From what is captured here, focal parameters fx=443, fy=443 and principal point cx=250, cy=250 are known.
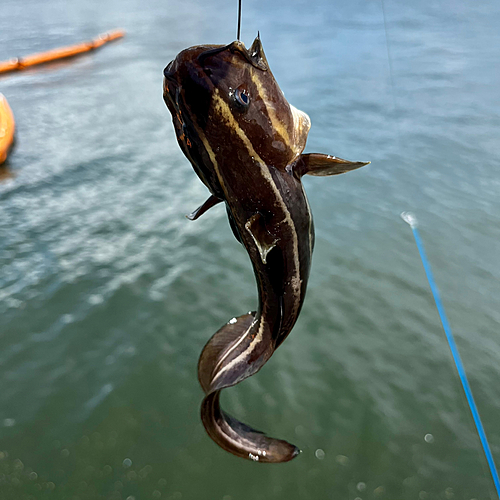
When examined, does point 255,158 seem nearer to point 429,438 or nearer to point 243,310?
point 429,438

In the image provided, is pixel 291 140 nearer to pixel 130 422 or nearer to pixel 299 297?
pixel 299 297

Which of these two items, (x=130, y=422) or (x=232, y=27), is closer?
(x=130, y=422)

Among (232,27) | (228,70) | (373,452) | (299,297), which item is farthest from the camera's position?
(232,27)

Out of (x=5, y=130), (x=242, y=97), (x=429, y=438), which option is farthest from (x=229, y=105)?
(x=5, y=130)

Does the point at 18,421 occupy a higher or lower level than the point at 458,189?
lower

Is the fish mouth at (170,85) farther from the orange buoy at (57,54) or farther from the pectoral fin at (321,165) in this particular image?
the orange buoy at (57,54)

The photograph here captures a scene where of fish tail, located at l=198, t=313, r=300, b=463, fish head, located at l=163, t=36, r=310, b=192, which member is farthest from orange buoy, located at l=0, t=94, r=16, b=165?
fish head, located at l=163, t=36, r=310, b=192

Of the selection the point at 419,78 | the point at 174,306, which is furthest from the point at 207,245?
the point at 419,78

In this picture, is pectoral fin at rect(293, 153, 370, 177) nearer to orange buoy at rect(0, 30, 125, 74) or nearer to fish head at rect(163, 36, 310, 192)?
fish head at rect(163, 36, 310, 192)
